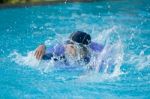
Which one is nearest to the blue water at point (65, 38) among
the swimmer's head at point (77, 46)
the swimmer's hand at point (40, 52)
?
the swimmer's hand at point (40, 52)

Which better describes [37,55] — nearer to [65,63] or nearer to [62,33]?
[65,63]

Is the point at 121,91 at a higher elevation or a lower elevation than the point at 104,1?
lower

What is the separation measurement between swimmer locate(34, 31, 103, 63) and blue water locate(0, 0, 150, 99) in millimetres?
214

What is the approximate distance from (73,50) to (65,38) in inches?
71.8

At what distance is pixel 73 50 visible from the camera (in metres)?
Result: 8.52

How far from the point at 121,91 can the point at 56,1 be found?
693 centimetres

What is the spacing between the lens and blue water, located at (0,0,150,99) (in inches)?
311

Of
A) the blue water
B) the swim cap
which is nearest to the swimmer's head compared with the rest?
the swim cap

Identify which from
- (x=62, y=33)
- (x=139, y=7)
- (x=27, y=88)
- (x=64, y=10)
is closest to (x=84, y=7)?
(x=64, y=10)

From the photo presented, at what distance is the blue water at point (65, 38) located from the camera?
789 centimetres

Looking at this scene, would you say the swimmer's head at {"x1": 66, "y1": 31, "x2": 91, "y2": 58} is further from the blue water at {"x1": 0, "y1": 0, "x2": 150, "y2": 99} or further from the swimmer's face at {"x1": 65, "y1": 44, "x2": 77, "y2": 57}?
the blue water at {"x1": 0, "y1": 0, "x2": 150, "y2": 99}

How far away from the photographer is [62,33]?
11.0 metres

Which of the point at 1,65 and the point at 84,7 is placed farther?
the point at 84,7

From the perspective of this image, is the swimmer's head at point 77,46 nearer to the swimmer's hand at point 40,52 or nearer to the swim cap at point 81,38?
→ the swim cap at point 81,38
